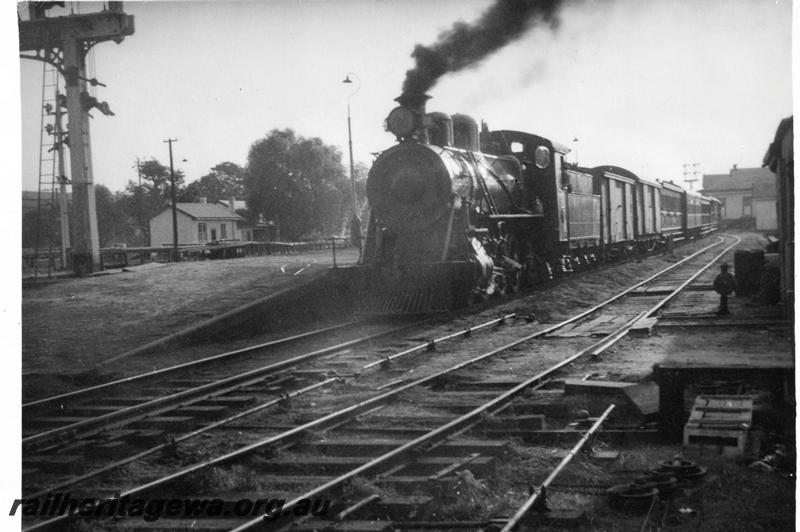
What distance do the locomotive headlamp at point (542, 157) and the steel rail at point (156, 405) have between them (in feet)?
24.3

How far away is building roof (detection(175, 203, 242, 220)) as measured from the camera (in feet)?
41.1

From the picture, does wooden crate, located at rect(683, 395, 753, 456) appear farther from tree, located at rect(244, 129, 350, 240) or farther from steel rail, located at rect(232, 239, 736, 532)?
tree, located at rect(244, 129, 350, 240)

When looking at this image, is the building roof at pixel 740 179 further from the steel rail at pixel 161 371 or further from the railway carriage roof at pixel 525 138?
the steel rail at pixel 161 371

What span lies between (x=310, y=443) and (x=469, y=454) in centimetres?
103

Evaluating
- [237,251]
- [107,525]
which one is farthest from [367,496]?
[237,251]

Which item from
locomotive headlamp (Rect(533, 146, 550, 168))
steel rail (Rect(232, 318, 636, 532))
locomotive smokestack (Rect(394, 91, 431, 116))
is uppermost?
locomotive smokestack (Rect(394, 91, 431, 116))

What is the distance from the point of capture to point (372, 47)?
20.1 ft

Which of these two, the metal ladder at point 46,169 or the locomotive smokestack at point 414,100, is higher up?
the locomotive smokestack at point 414,100

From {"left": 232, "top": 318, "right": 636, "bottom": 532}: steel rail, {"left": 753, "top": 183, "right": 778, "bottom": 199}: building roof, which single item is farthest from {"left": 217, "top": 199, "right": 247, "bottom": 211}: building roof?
{"left": 753, "top": 183, "right": 778, "bottom": 199}: building roof

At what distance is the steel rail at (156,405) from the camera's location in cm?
501

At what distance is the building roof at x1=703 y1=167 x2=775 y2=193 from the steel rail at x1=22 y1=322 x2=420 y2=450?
908cm

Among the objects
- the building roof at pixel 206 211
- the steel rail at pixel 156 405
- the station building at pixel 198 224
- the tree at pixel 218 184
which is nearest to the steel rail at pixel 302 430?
the steel rail at pixel 156 405

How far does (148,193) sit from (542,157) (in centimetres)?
738

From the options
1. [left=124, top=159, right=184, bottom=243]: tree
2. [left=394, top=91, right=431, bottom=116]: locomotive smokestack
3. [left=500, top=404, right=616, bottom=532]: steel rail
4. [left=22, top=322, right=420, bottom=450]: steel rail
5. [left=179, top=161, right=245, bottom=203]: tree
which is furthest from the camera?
[left=394, top=91, right=431, bottom=116]: locomotive smokestack
